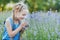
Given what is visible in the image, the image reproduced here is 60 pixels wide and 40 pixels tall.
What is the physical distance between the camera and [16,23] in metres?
3.60

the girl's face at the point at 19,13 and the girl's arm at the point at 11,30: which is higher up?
the girl's face at the point at 19,13

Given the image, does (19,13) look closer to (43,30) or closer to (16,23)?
(16,23)

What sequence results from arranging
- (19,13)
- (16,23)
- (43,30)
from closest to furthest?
1. (19,13)
2. (16,23)
3. (43,30)

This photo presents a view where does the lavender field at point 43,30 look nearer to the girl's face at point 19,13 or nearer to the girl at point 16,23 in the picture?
the girl at point 16,23

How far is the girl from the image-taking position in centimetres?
338

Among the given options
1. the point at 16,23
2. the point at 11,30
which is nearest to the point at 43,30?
the point at 16,23

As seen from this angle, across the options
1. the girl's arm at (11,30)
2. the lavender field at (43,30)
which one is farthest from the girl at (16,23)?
the lavender field at (43,30)

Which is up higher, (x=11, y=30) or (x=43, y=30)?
(x=11, y=30)

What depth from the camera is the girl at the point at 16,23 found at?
338 cm

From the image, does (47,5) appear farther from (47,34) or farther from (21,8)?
(21,8)

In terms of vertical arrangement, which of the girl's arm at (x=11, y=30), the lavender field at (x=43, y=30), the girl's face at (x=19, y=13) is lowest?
the lavender field at (x=43, y=30)

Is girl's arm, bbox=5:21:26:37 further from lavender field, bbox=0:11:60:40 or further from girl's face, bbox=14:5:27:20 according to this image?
lavender field, bbox=0:11:60:40

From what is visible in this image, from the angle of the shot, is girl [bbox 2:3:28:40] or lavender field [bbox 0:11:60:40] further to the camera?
lavender field [bbox 0:11:60:40]

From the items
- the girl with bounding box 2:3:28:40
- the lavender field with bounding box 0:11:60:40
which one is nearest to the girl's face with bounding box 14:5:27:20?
the girl with bounding box 2:3:28:40
